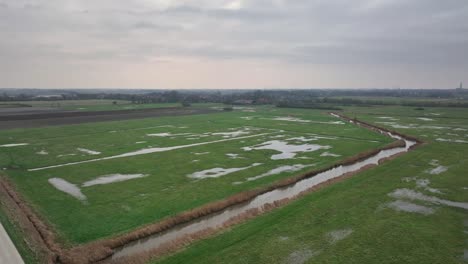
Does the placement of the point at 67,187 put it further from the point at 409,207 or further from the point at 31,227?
the point at 409,207

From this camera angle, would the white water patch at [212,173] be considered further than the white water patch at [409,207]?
Yes

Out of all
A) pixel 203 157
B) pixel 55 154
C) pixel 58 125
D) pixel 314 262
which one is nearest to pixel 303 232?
pixel 314 262

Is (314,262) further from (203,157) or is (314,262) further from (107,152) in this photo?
(107,152)

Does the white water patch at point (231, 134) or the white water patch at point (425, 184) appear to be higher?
the white water patch at point (231, 134)

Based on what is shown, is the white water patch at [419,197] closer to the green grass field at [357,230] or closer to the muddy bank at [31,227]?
the green grass field at [357,230]

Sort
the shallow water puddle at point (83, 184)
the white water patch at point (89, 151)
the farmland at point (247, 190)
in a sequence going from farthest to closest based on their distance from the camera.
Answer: the white water patch at point (89, 151) → the shallow water puddle at point (83, 184) → the farmland at point (247, 190)

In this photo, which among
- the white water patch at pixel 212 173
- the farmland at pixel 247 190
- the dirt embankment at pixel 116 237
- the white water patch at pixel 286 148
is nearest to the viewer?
the dirt embankment at pixel 116 237

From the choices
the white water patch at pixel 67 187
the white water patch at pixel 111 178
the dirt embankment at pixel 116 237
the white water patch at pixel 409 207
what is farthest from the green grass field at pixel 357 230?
the white water patch at pixel 111 178

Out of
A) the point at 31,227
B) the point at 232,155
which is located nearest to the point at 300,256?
the point at 31,227
